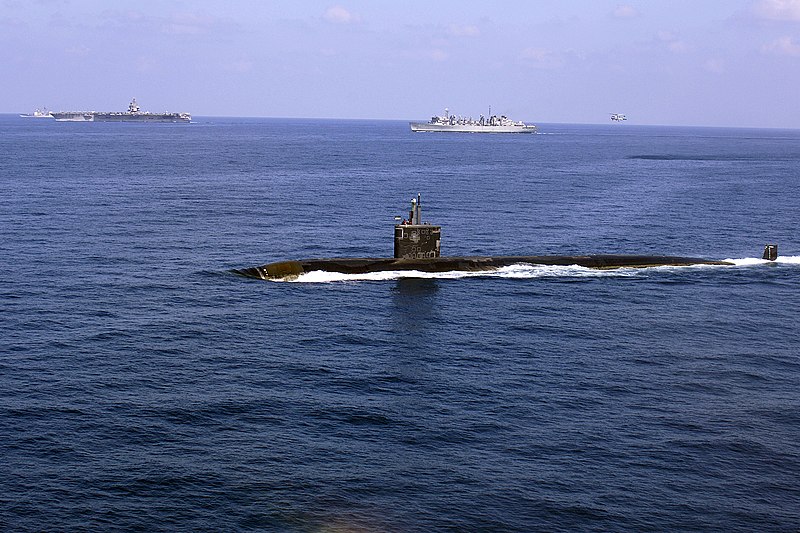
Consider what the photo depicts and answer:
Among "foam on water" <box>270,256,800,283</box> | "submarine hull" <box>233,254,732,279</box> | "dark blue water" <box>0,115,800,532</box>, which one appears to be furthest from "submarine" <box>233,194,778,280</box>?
"dark blue water" <box>0,115,800,532</box>

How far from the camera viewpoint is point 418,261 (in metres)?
85.2

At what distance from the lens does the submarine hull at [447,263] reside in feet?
269

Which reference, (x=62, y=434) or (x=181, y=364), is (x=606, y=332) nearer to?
(x=181, y=364)

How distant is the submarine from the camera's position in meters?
82.4

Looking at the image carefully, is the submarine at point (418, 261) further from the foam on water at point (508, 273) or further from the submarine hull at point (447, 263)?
the foam on water at point (508, 273)

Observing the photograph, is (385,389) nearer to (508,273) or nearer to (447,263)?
(447,263)

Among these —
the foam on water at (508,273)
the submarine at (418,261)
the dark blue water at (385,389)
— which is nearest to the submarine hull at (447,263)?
the submarine at (418,261)

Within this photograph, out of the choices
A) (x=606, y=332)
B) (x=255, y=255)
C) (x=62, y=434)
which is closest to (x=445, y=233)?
(x=255, y=255)

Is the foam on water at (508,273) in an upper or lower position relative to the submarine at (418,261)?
lower

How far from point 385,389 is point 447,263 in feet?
113

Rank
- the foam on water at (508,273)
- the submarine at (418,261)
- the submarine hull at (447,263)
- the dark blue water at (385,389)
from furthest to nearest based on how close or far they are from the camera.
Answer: the submarine at (418,261) → the submarine hull at (447,263) → the foam on water at (508,273) → the dark blue water at (385,389)

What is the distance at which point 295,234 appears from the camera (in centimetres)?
10662

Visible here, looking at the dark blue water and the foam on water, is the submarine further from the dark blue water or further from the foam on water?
the dark blue water

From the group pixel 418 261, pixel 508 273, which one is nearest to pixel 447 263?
pixel 418 261
